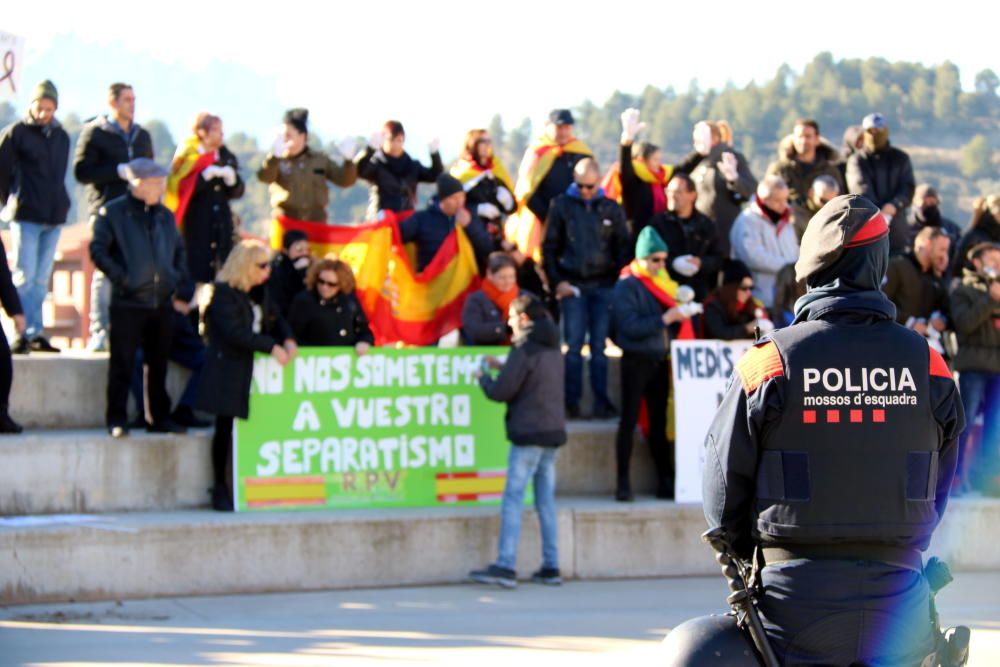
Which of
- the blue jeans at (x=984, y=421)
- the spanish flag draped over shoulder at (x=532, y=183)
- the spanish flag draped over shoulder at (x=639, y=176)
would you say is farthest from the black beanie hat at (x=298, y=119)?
the blue jeans at (x=984, y=421)

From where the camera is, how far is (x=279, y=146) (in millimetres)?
11836

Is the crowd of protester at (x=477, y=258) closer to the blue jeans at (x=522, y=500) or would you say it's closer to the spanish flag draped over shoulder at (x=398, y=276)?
the spanish flag draped over shoulder at (x=398, y=276)

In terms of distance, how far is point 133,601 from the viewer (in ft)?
31.1

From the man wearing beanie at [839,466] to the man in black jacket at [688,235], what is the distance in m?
7.61

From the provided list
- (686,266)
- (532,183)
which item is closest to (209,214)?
(532,183)

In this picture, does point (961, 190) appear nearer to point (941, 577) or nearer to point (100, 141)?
point (100, 141)

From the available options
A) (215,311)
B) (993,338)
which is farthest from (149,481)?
(993,338)

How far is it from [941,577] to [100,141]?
8595 mm

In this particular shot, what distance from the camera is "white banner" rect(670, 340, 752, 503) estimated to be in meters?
11.1

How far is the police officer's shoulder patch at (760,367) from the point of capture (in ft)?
13.8

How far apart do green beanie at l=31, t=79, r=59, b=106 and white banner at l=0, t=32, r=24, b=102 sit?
0.63 m

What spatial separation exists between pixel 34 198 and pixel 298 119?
86.5 inches

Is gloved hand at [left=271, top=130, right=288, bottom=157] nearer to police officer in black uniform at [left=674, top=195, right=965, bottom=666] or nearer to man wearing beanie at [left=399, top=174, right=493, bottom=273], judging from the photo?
man wearing beanie at [left=399, top=174, right=493, bottom=273]

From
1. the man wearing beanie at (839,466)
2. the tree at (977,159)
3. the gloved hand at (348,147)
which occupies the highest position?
the tree at (977,159)
